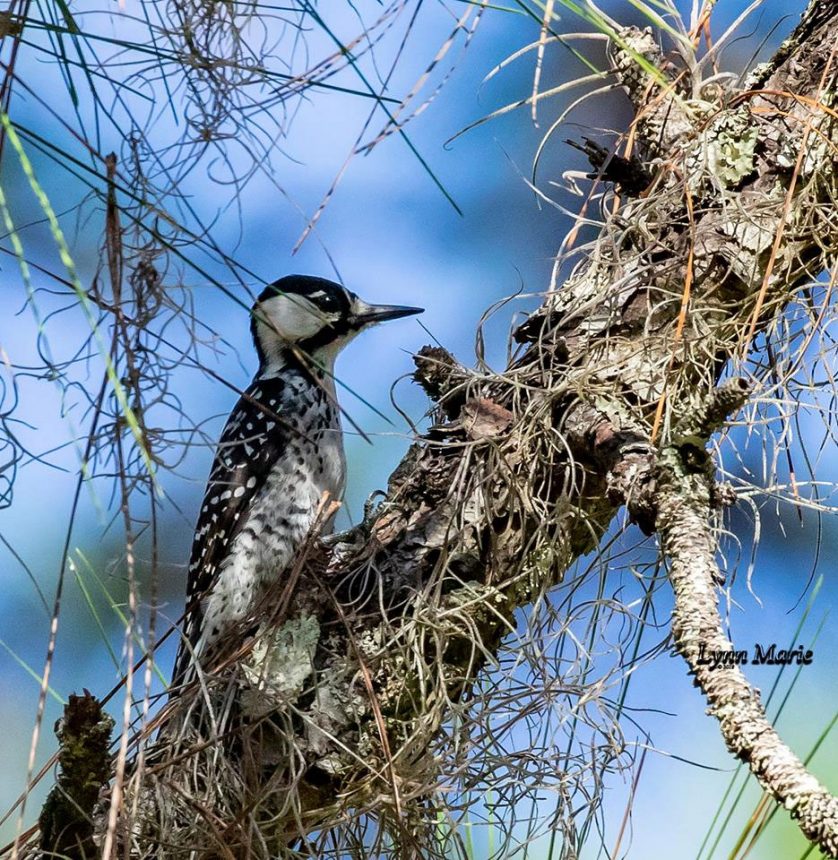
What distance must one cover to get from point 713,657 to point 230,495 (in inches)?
75.7

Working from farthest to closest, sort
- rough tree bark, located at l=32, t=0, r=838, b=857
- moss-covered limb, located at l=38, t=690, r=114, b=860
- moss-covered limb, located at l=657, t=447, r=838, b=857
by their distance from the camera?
rough tree bark, located at l=32, t=0, r=838, b=857 < moss-covered limb, located at l=38, t=690, r=114, b=860 < moss-covered limb, located at l=657, t=447, r=838, b=857

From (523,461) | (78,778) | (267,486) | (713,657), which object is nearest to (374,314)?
(267,486)

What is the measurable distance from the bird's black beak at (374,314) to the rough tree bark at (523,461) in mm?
1326

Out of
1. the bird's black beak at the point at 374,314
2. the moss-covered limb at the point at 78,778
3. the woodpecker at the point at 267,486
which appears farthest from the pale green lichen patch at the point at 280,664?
the bird's black beak at the point at 374,314

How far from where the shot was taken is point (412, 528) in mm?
2225

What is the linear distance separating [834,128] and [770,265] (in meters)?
0.35

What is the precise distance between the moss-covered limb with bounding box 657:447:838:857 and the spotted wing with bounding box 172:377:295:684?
5.19ft

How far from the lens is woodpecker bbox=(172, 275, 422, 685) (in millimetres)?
3012

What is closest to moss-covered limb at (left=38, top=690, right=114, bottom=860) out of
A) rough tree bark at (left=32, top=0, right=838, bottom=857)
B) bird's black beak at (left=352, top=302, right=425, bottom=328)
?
rough tree bark at (left=32, top=0, right=838, bottom=857)

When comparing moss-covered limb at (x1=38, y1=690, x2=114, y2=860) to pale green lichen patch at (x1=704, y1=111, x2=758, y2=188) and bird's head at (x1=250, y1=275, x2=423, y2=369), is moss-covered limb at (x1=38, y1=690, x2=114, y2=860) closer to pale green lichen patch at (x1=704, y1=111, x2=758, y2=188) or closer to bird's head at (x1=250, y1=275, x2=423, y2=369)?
pale green lichen patch at (x1=704, y1=111, x2=758, y2=188)

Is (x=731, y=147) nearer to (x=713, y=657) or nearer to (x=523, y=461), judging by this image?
(x=523, y=461)

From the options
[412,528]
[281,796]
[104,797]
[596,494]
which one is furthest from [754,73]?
[104,797]

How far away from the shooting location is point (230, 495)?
10.3 ft

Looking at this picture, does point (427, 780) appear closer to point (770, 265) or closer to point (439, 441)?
point (439, 441)
